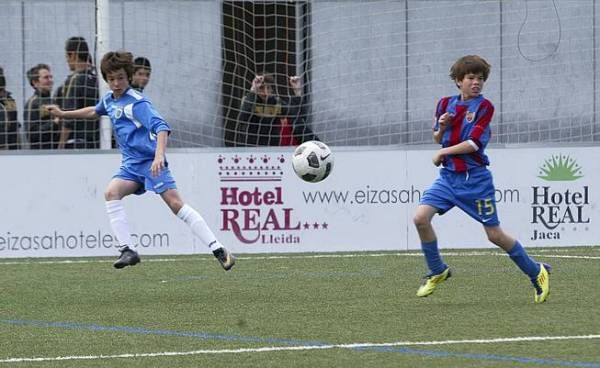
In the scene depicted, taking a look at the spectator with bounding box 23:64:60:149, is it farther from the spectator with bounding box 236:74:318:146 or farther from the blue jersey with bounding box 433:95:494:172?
the blue jersey with bounding box 433:95:494:172

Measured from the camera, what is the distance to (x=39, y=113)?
14.0 m

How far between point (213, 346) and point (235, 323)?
3.27 feet

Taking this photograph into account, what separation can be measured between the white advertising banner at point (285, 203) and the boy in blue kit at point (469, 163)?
464 cm

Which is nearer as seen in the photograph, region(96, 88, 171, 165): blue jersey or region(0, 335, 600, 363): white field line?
region(0, 335, 600, 363): white field line

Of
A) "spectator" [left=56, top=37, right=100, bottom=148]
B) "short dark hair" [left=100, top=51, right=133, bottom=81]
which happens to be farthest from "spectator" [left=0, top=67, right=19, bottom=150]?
"short dark hair" [left=100, top=51, right=133, bottom=81]

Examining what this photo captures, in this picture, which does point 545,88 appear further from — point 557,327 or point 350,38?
point 557,327

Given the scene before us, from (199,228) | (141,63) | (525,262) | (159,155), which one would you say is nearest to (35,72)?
(141,63)

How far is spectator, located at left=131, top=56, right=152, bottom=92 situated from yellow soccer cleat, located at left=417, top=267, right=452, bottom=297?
17.5 feet

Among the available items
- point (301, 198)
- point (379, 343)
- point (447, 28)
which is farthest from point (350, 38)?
point (379, 343)

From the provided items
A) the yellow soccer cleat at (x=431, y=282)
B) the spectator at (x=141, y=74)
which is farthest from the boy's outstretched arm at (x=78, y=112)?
the spectator at (x=141, y=74)

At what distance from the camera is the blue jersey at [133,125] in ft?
32.4

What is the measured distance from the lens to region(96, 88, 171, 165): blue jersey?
9.89 meters

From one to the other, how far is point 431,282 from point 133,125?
2449 mm

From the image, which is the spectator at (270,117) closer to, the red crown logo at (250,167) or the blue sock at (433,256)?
the red crown logo at (250,167)
